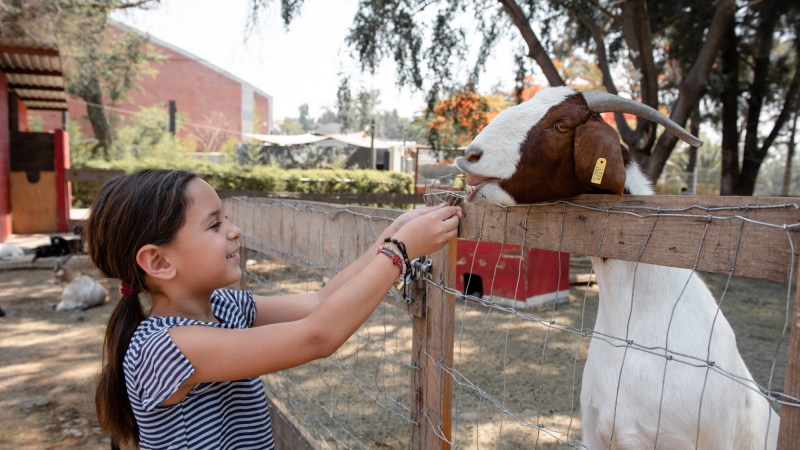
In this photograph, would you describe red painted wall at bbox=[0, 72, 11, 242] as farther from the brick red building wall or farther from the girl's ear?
the brick red building wall

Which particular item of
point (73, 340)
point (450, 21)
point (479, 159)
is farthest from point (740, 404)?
point (450, 21)

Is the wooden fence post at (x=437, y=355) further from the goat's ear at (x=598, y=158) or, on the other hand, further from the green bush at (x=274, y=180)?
the green bush at (x=274, y=180)

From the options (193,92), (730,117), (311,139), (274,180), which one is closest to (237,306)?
(730,117)

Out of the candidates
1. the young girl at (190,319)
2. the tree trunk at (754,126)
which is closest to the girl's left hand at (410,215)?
the young girl at (190,319)

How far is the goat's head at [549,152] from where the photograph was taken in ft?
4.84

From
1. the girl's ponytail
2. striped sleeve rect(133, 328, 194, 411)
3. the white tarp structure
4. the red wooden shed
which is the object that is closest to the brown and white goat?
striped sleeve rect(133, 328, 194, 411)

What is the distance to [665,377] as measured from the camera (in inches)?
59.8

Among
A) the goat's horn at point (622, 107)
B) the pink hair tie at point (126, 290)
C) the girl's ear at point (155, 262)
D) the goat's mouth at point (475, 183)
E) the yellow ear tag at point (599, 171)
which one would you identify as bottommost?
the pink hair tie at point (126, 290)

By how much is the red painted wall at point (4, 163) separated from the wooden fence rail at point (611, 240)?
479 inches

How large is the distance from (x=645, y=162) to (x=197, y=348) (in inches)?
269

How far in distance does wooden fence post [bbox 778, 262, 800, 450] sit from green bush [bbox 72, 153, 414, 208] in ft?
47.5

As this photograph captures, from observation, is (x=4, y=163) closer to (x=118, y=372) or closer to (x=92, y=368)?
(x=92, y=368)

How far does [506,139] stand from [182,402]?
3.68ft

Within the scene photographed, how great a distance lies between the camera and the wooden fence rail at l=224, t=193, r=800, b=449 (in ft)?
2.93
